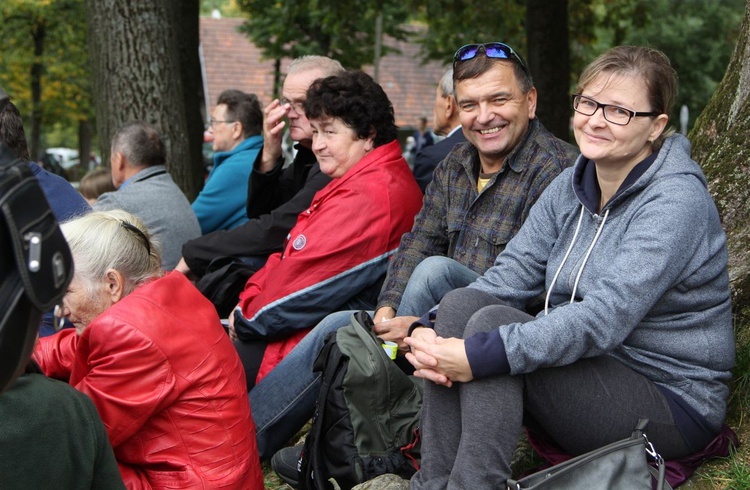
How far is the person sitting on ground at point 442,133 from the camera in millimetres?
5410

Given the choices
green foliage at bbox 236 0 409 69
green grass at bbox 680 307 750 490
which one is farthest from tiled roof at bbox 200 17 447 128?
green grass at bbox 680 307 750 490

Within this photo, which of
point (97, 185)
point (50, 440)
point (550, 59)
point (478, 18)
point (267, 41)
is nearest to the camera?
point (50, 440)

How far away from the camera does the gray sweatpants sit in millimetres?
2883

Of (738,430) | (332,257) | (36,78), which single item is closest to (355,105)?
(332,257)

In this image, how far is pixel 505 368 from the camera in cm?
287

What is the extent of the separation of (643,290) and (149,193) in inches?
152

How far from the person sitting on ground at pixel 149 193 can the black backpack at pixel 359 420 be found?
2319 mm

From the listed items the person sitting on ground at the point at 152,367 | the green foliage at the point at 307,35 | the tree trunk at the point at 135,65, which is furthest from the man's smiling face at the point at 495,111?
the green foliage at the point at 307,35

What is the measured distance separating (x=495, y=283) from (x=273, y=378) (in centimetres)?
136

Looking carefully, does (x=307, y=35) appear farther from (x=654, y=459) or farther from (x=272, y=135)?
(x=654, y=459)

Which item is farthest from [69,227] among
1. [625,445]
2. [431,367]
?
[625,445]

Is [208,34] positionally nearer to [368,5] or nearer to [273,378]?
[368,5]

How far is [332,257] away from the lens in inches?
176

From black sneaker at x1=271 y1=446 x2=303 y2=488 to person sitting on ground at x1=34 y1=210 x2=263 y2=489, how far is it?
2.01ft
